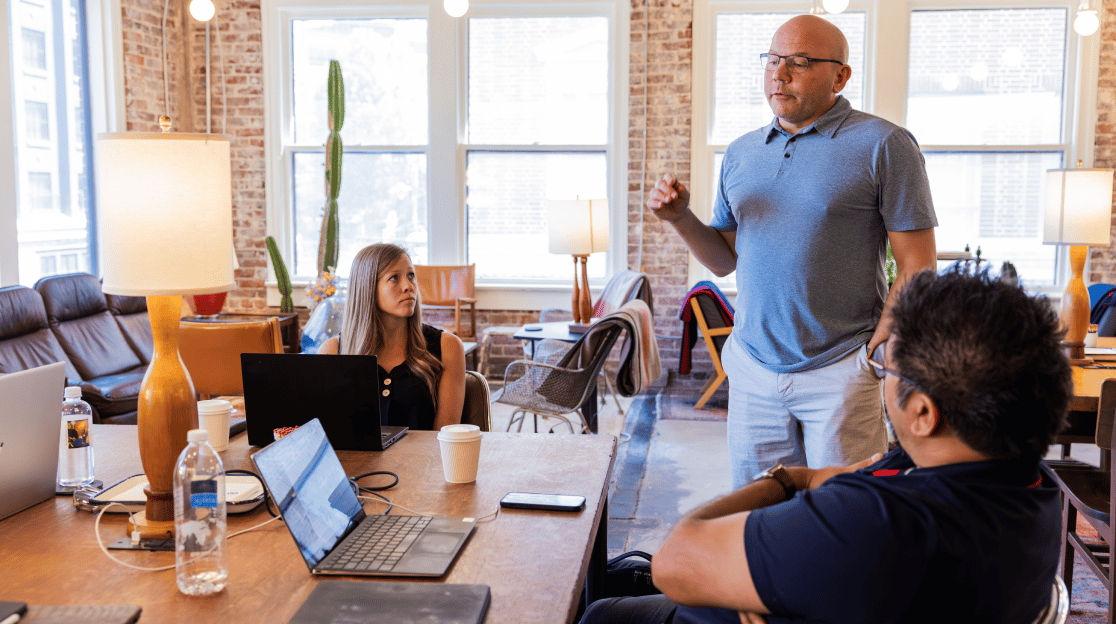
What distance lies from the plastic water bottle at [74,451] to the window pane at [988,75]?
6.25 meters

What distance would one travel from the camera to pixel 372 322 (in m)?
2.77

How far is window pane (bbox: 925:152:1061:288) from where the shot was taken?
663 cm

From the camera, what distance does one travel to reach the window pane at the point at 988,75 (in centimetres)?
651

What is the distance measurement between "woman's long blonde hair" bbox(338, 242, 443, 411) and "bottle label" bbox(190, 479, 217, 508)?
1344 millimetres

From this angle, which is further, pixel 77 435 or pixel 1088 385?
pixel 1088 385

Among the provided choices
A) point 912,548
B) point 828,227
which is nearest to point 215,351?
point 828,227

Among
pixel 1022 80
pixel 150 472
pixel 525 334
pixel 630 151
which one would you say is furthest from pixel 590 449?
pixel 1022 80

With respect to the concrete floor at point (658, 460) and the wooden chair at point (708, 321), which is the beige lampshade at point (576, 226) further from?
the concrete floor at point (658, 460)

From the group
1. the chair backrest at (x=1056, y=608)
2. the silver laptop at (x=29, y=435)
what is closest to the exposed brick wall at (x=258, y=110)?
the silver laptop at (x=29, y=435)

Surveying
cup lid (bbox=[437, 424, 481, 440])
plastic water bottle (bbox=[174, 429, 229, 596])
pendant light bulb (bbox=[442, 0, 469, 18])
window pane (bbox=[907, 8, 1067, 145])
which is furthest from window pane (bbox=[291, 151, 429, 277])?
plastic water bottle (bbox=[174, 429, 229, 596])

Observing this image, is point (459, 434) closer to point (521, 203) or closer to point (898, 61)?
point (521, 203)

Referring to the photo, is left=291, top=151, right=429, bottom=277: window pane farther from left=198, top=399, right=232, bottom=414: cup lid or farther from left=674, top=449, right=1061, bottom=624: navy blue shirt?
left=674, top=449, right=1061, bottom=624: navy blue shirt

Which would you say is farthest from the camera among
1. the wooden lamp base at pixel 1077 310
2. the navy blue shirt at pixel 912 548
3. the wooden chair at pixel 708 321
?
the wooden chair at pixel 708 321

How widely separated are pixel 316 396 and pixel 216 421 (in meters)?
0.28
